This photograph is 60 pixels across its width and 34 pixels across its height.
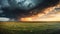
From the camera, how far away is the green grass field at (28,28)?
174 cm

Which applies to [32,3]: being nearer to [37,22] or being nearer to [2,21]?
[37,22]

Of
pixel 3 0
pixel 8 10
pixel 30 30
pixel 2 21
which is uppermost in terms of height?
pixel 3 0

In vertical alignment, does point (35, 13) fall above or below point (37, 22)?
above

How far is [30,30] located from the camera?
1.76 meters

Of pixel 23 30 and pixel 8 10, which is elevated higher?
pixel 8 10

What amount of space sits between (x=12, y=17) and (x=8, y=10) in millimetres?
103

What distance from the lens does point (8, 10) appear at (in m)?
1.78

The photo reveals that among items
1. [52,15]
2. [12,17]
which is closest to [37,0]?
[52,15]

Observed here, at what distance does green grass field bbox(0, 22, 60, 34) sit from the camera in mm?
1738

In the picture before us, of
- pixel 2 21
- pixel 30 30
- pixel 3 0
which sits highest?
pixel 3 0

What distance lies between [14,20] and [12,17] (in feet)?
0.15

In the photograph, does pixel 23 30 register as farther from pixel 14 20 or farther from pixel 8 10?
pixel 8 10

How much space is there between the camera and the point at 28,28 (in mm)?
1761

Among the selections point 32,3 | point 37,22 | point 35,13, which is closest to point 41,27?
point 37,22
